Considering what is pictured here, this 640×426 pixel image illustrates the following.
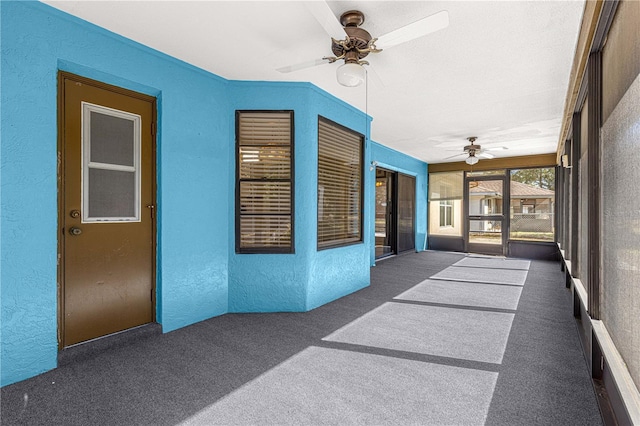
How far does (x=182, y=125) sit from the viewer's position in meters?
3.24

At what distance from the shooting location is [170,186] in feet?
10.3

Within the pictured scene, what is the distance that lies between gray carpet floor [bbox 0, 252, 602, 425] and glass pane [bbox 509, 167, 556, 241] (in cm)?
506

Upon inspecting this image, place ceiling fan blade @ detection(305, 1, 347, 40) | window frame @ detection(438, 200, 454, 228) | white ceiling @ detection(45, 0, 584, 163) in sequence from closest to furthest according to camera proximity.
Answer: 1. ceiling fan blade @ detection(305, 1, 347, 40)
2. white ceiling @ detection(45, 0, 584, 163)
3. window frame @ detection(438, 200, 454, 228)

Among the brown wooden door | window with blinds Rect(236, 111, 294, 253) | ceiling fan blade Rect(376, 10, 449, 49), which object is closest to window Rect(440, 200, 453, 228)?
window with blinds Rect(236, 111, 294, 253)

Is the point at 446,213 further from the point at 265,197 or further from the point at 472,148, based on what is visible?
the point at 265,197

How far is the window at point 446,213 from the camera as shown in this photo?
9.52m

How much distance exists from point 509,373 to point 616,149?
5.37 ft

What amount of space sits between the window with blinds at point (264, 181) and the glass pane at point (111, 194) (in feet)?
3.61

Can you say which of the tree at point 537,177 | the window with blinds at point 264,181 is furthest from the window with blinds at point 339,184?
the tree at point 537,177

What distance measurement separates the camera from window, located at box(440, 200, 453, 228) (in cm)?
952

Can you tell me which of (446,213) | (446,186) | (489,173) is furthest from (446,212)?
(489,173)

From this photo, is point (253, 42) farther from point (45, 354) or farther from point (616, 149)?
point (45, 354)

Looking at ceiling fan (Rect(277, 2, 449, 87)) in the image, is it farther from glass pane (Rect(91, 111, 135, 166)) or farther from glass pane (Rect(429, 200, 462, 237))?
glass pane (Rect(429, 200, 462, 237))

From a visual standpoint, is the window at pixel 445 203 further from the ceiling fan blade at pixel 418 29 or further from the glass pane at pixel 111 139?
the glass pane at pixel 111 139
